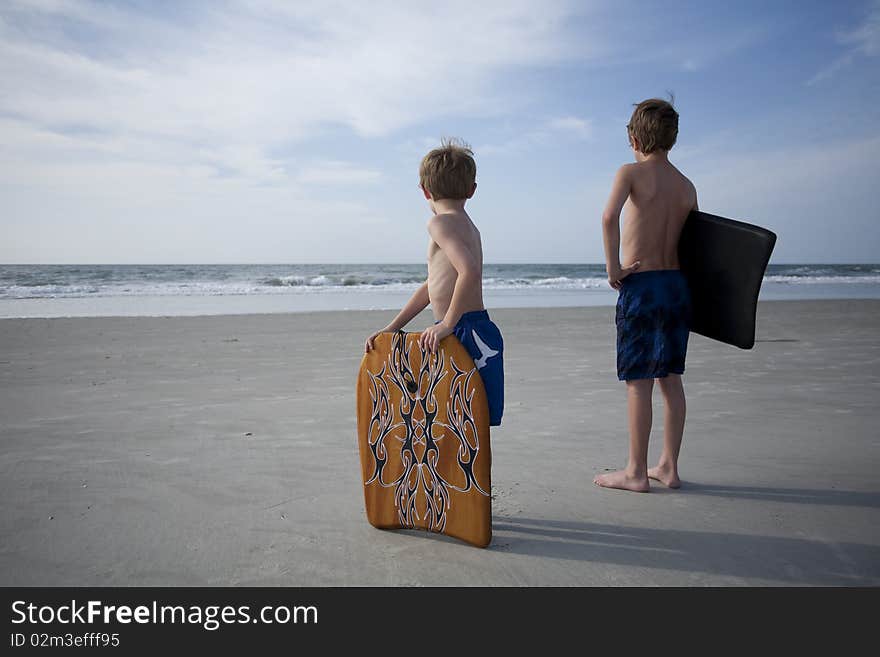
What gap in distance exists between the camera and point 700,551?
2510 millimetres

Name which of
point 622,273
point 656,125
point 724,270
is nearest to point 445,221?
point 622,273

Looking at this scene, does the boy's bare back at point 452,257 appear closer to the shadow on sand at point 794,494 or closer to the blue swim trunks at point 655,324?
the blue swim trunks at point 655,324

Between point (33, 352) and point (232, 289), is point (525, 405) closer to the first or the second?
point (33, 352)

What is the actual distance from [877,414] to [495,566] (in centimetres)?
352

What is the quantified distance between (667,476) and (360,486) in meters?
1.48

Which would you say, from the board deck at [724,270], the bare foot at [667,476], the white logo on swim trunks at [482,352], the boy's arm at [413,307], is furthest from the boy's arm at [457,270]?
the bare foot at [667,476]

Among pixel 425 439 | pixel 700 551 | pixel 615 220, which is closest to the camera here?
pixel 700 551

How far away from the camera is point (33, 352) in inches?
307

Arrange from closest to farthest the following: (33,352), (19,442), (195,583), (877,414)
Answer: (195,583)
(19,442)
(877,414)
(33,352)

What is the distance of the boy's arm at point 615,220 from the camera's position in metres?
3.07

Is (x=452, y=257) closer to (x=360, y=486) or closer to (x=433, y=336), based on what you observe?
(x=433, y=336)

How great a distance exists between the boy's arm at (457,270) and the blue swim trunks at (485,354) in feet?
0.18

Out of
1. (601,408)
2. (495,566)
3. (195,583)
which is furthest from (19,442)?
(601,408)
